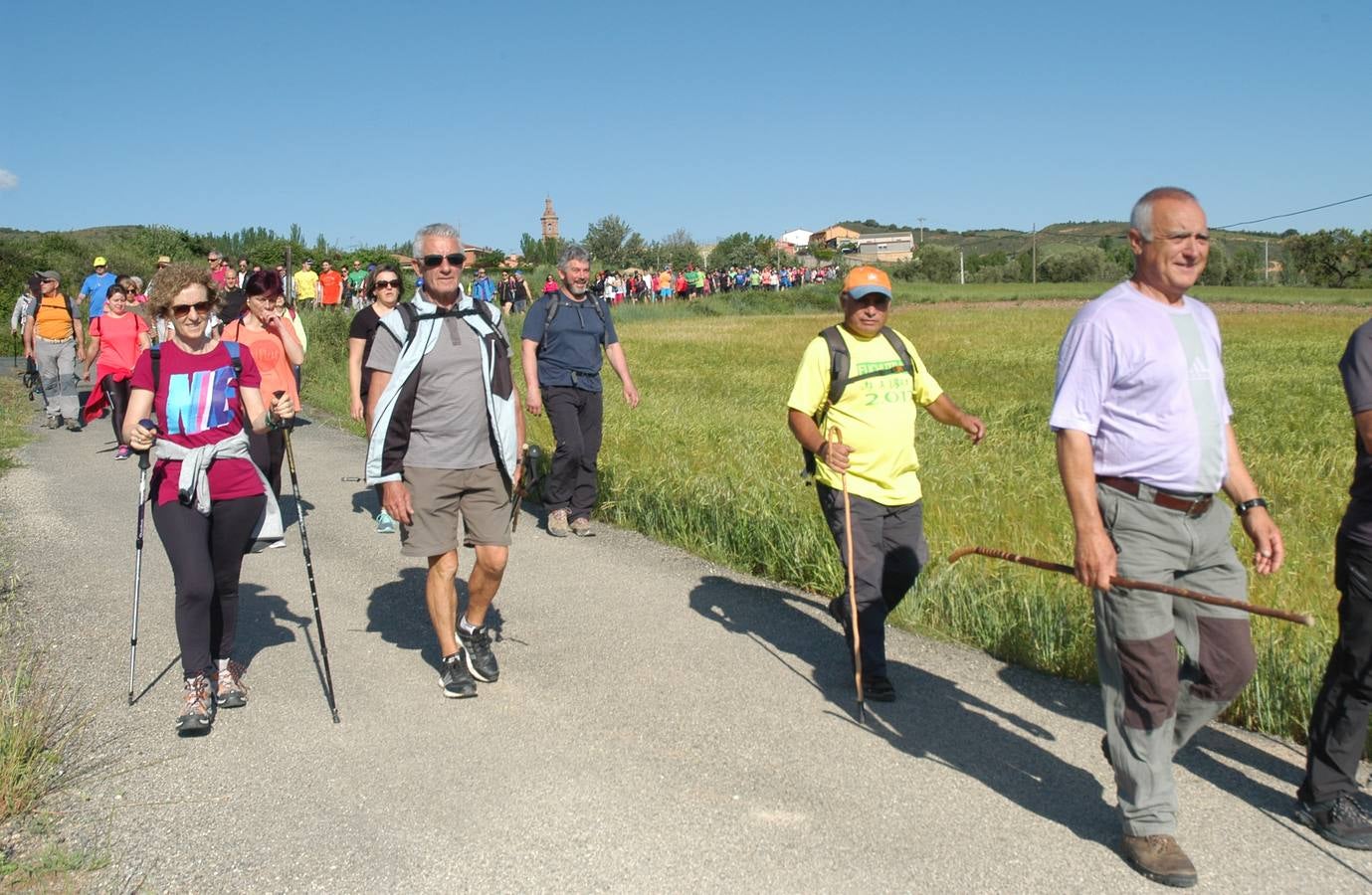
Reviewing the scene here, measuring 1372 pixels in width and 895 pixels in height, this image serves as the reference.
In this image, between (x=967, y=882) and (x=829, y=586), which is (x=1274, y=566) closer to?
(x=967, y=882)

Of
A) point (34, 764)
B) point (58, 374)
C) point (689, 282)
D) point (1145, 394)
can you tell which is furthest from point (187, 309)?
point (689, 282)

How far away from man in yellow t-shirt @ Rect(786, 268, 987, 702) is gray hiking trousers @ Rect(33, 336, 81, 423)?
13610mm

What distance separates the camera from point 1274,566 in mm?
4035

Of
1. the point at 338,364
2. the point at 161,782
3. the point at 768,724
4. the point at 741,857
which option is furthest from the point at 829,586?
the point at 338,364

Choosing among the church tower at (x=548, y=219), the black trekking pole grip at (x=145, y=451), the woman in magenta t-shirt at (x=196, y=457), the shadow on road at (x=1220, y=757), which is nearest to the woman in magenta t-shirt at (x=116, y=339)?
the black trekking pole grip at (x=145, y=451)

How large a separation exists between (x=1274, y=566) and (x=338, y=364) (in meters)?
19.6

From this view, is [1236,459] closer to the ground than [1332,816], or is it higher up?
higher up

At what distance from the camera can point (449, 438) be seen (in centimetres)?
556

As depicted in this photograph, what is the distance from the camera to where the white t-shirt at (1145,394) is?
382 cm

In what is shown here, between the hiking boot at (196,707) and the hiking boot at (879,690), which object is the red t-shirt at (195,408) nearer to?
the hiking boot at (196,707)

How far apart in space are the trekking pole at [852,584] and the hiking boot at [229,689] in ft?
9.21

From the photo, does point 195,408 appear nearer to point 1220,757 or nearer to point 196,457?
point 196,457

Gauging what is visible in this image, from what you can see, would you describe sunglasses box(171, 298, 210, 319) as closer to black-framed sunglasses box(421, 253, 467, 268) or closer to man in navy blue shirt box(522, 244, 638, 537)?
black-framed sunglasses box(421, 253, 467, 268)

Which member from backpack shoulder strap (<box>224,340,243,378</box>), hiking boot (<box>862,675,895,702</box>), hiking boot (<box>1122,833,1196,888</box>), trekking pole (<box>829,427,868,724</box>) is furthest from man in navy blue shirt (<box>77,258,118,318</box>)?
hiking boot (<box>1122,833,1196,888</box>)
